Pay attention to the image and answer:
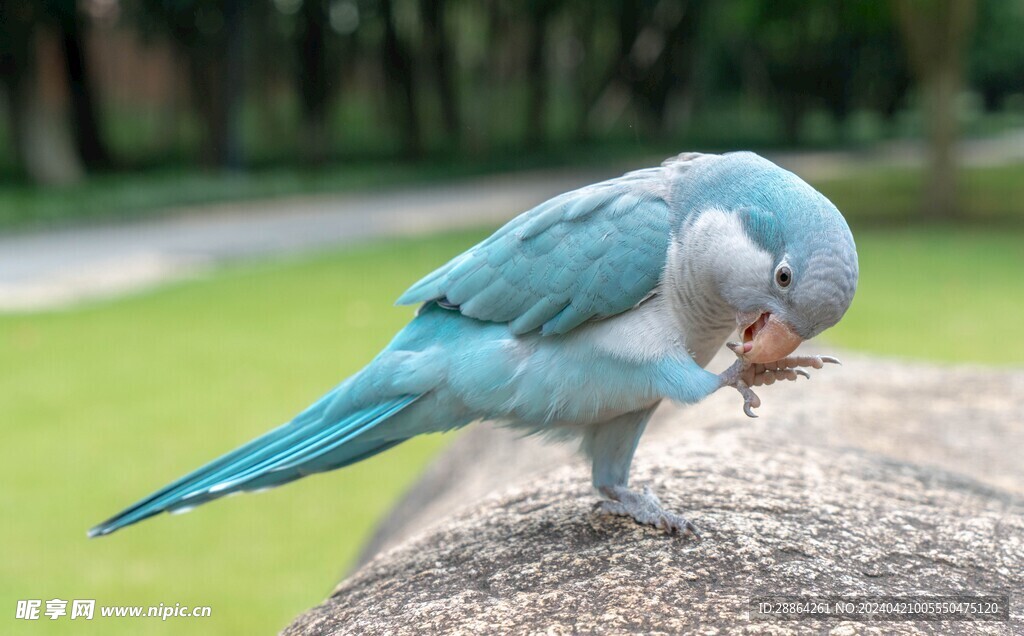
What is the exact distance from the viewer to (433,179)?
20.8 metres

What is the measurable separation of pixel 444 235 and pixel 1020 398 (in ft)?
33.0

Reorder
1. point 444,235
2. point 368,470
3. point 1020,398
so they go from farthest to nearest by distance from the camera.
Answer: point 444,235, point 368,470, point 1020,398

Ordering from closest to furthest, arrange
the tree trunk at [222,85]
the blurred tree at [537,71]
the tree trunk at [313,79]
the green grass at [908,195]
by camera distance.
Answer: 1. the green grass at [908,195]
2. the tree trunk at [222,85]
3. the tree trunk at [313,79]
4. the blurred tree at [537,71]

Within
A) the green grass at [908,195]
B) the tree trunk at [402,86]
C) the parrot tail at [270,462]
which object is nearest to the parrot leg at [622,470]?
the parrot tail at [270,462]

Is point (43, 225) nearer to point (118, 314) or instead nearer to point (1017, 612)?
point (118, 314)

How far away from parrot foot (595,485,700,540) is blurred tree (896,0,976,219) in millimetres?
13224

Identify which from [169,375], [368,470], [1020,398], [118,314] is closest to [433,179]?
[118,314]

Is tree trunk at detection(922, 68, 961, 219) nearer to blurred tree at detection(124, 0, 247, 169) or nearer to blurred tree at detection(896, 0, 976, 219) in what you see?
blurred tree at detection(896, 0, 976, 219)

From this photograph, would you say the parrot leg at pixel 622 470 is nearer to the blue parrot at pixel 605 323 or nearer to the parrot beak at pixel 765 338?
the blue parrot at pixel 605 323

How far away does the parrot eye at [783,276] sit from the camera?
8.17 feet

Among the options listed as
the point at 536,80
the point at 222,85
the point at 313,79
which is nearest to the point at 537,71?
the point at 536,80

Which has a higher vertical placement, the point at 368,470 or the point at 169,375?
the point at 169,375

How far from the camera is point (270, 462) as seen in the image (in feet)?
9.57

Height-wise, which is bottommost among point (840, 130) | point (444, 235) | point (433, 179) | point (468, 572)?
point (468, 572)
